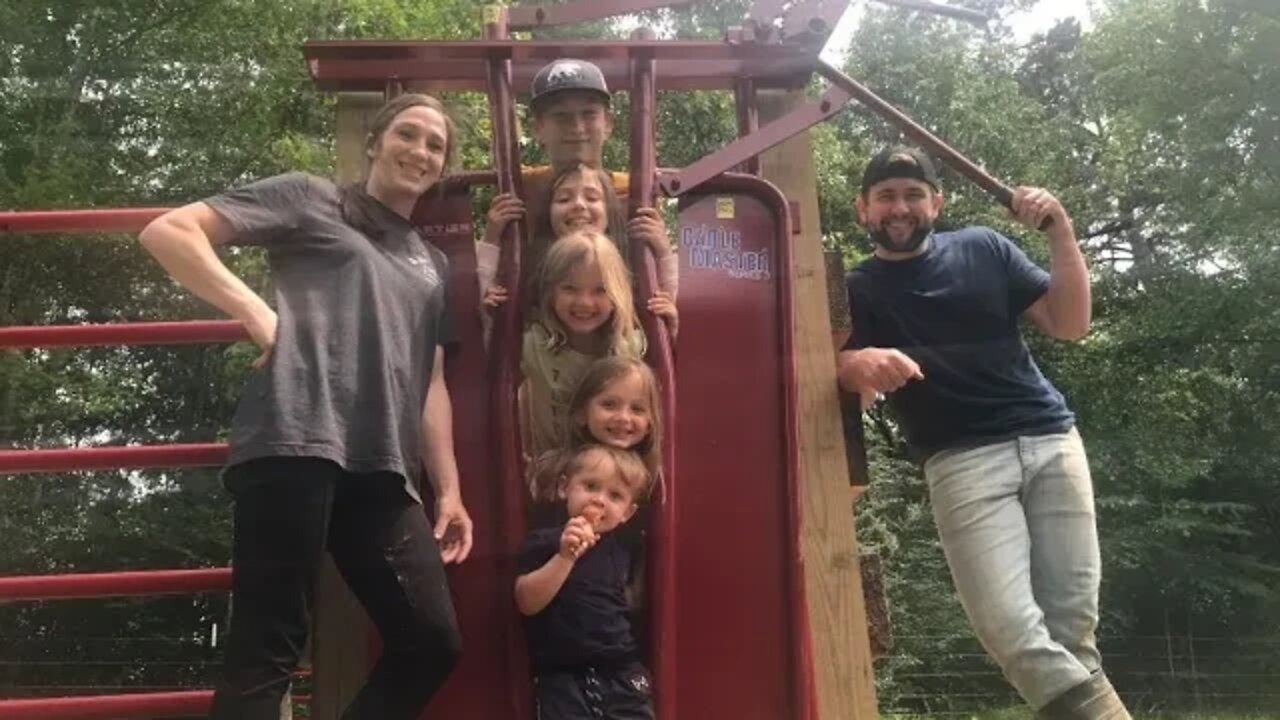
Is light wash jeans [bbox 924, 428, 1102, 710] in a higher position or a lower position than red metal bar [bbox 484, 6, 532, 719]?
lower

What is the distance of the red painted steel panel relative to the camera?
6.87 ft

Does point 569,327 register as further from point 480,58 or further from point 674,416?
point 480,58

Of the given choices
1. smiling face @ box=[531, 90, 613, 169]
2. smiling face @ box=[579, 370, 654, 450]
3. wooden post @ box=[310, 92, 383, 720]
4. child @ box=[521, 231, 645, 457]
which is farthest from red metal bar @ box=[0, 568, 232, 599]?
smiling face @ box=[531, 90, 613, 169]

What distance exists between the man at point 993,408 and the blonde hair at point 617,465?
0.63 meters

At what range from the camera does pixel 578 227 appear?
2.14 m

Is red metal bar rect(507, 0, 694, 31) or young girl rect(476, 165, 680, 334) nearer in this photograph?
young girl rect(476, 165, 680, 334)

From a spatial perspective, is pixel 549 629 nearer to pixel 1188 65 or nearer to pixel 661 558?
pixel 661 558

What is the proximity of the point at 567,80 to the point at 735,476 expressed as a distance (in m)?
0.77

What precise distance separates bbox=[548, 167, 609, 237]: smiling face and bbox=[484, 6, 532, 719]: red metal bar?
77 millimetres

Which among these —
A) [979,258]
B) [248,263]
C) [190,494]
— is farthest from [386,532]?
[190,494]

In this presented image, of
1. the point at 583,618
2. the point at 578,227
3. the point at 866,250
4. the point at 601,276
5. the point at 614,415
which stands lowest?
the point at 583,618

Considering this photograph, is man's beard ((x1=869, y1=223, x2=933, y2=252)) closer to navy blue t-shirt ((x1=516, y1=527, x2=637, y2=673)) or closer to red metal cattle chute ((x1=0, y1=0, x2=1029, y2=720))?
red metal cattle chute ((x1=0, y1=0, x2=1029, y2=720))

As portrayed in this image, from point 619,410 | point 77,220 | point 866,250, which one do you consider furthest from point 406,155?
point 866,250

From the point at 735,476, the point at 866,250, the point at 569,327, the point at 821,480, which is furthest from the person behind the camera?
the point at 866,250
